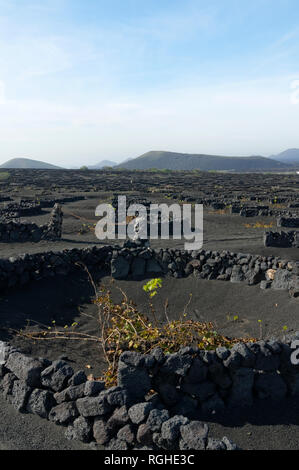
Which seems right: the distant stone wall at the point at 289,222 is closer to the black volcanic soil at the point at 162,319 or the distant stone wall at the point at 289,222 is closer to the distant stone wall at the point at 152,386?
the black volcanic soil at the point at 162,319

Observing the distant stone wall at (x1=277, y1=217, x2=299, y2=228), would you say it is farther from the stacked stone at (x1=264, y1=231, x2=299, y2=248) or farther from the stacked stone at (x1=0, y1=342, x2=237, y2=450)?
the stacked stone at (x1=0, y1=342, x2=237, y2=450)

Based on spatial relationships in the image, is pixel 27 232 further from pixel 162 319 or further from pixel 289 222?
pixel 289 222

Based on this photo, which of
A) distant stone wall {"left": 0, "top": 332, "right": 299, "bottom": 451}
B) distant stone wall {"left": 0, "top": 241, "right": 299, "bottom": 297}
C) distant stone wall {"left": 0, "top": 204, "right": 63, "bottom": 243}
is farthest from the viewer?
distant stone wall {"left": 0, "top": 204, "right": 63, "bottom": 243}

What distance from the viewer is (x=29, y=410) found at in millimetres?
5254

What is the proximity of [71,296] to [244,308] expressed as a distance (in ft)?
15.1

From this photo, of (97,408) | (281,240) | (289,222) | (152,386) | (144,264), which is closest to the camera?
(97,408)

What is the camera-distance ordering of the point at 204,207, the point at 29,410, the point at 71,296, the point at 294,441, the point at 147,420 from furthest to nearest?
the point at 204,207 < the point at 71,296 < the point at 29,410 < the point at 294,441 < the point at 147,420

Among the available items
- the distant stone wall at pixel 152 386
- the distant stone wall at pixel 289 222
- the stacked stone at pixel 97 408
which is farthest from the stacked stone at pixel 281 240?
the stacked stone at pixel 97 408

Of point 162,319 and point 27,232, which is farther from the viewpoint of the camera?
point 27,232

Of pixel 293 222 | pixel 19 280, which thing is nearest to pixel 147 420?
pixel 19 280

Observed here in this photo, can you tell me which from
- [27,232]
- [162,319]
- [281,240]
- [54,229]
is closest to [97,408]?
[162,319]

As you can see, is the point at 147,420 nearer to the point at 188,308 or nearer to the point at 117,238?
the point at 188,308

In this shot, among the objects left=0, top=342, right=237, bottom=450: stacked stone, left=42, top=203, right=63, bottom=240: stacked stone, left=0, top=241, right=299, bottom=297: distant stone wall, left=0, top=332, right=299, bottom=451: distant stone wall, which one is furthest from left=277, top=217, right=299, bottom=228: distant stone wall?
left=0, top=342, right=237, bottom=450: stacked stone

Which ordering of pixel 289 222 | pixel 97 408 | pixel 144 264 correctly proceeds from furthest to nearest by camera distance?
pixel 289 222 → pixel 144 264 → pixel 97 408
